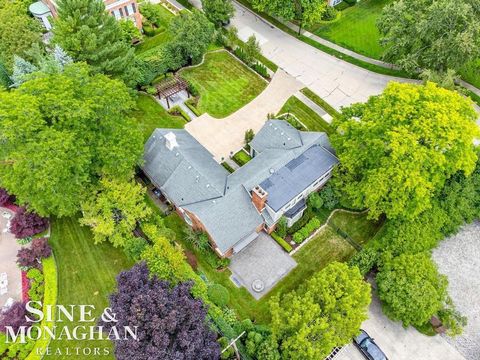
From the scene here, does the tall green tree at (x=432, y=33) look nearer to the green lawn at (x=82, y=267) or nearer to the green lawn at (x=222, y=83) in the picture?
the green lawn at (x=222, y=83)

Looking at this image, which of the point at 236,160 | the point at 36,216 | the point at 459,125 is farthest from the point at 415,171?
the point at 36,216

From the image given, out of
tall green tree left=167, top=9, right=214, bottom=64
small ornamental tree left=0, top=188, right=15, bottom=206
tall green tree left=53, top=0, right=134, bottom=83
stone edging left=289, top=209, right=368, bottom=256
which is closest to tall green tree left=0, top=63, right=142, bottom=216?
small ornamental tree left=0, top=188, right=15, bottom=206

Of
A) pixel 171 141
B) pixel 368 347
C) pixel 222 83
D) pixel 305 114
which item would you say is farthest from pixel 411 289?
pixel 222 83

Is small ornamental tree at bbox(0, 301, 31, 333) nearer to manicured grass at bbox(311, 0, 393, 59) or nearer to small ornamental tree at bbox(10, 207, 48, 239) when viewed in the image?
small ornamental tree at bbox(10, 207, 48, 239)

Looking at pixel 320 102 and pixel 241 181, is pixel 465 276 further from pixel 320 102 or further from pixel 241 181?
pixel 320 102

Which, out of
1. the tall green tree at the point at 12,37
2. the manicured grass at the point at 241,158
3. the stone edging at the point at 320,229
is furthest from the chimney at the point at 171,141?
the tall green tree at the point at 12,37
